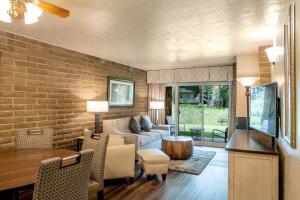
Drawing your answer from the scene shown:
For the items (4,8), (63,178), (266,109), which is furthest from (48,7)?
(266,109)

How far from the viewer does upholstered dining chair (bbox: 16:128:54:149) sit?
106 inches

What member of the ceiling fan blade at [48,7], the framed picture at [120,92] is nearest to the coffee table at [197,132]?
the framed picture at [120,92]

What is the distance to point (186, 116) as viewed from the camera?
682cm

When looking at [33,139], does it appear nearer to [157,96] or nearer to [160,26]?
[160,26]

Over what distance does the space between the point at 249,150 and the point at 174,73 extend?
4774 millimetres

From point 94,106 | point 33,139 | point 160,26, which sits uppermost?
point 160,26

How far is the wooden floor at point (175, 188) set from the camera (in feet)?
9.82

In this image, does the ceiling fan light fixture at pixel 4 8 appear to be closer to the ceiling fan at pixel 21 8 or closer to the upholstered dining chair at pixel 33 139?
the ceiling fan at pixel 21 8

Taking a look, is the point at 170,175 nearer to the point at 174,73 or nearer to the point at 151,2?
the point at 151,2

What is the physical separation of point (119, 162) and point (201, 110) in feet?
12.7

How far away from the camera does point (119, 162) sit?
334 cm

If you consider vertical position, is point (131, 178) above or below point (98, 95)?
below

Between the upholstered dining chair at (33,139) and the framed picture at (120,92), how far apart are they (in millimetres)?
2571

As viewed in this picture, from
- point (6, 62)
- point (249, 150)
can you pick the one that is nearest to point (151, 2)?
point (249, 150)
